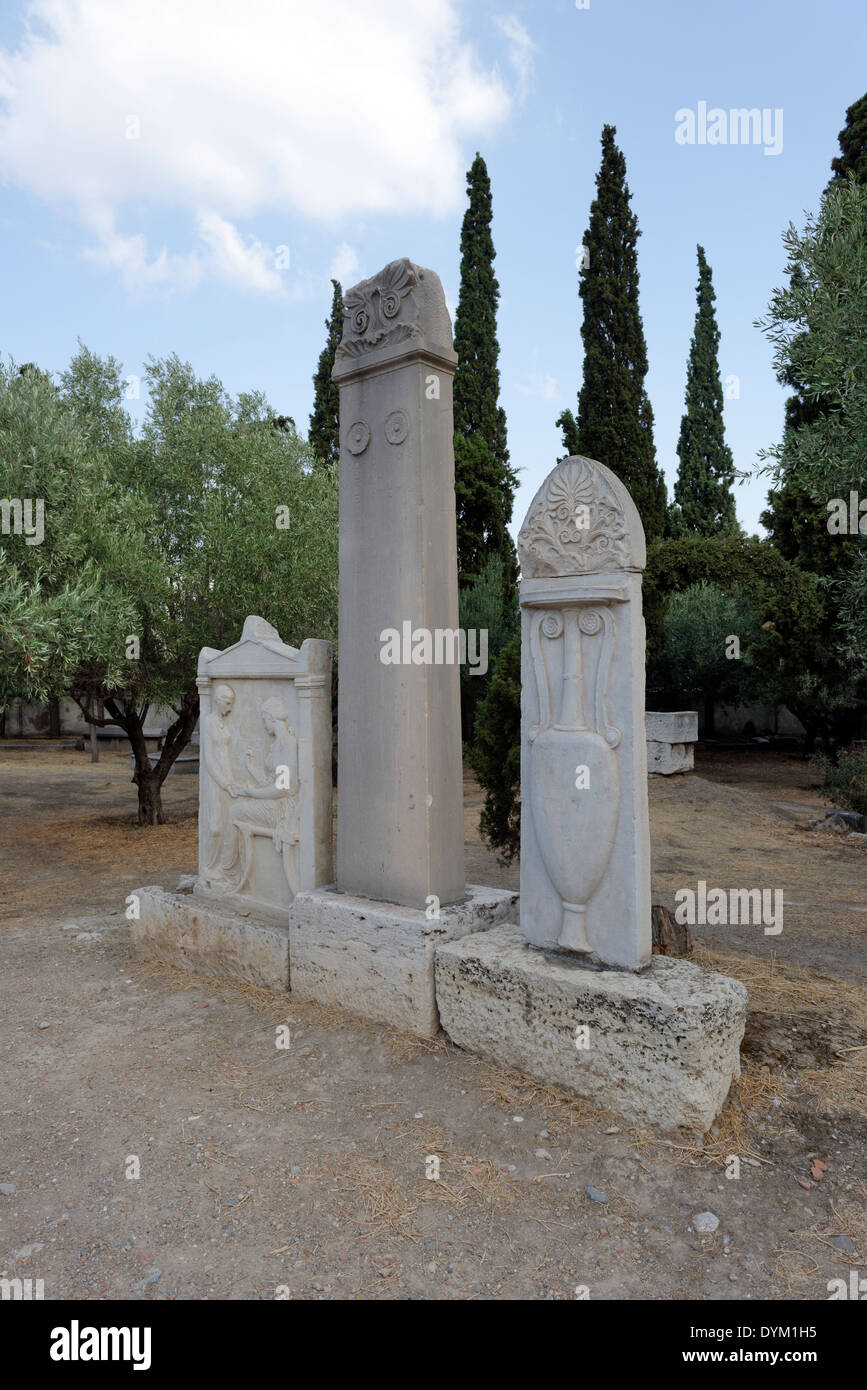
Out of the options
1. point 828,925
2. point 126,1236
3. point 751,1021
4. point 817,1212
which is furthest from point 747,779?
point 126,1236

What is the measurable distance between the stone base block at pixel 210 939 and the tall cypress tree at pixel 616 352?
51.7ft

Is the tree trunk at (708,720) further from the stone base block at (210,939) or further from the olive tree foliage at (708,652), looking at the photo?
the stone base block at (210,939)

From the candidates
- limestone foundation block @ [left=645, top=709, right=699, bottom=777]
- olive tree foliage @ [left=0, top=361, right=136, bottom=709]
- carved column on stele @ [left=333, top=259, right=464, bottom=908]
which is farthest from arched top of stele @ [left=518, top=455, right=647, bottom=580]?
limestone foundation block @ [left=645, top=709, right=699, bottom=777]

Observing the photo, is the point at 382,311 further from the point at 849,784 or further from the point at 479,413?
the point at 479,413

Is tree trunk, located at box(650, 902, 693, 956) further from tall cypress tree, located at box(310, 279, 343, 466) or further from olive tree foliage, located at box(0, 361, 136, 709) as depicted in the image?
tall cypress tree, located at box(310, 279, 343, 466)

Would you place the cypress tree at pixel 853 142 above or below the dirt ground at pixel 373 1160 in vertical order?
above

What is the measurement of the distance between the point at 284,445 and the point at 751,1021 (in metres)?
9.03

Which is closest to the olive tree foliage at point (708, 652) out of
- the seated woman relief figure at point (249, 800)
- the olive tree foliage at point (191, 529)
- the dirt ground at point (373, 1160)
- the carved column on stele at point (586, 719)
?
the olive tree foliage at point (191, 529)

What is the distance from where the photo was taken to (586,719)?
12.0 ft

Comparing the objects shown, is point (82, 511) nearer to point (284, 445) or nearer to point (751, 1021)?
point (284, 445)

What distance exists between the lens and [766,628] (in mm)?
14250

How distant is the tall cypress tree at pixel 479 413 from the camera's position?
19406 millimetres

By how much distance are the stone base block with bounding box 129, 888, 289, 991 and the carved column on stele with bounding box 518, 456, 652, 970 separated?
167 centimetres

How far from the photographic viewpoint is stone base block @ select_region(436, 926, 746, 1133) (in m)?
3.13
